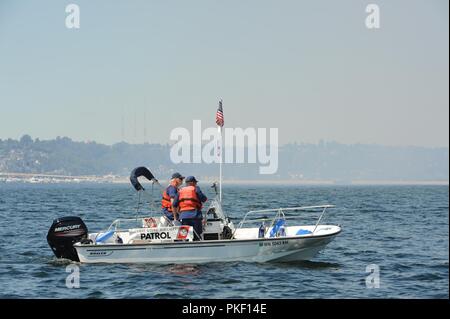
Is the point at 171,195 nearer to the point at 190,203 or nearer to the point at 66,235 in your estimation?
the point at 190,203

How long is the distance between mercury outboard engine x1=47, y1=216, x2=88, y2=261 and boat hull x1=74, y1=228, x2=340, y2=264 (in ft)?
1.04

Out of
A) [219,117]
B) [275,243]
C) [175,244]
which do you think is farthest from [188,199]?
[219,117]

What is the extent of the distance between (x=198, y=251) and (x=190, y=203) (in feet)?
4.86

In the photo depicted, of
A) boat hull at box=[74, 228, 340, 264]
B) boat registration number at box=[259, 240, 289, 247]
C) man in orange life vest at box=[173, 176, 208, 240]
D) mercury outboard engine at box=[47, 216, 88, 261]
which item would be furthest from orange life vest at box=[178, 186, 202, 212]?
mercury outboard engine at box=[47, 216, 88, 261]

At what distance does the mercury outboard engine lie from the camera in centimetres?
2070

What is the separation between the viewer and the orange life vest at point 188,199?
65.9ft

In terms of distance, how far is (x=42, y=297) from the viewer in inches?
675

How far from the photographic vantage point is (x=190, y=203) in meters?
20.2

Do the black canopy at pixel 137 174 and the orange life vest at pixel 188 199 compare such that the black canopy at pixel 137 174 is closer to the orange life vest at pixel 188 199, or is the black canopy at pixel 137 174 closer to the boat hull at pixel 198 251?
the orange life vest at pixel 188 199

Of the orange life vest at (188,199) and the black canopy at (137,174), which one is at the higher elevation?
the black canopy at (137,174)

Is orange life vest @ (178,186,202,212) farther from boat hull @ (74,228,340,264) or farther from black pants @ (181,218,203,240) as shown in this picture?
boat hull @ (74,228,340,264)

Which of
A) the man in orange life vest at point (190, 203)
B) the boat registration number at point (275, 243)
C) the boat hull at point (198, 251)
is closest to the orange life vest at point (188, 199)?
the man in orange life vest at point (190, 203)

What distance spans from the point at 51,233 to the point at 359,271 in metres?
9.62
